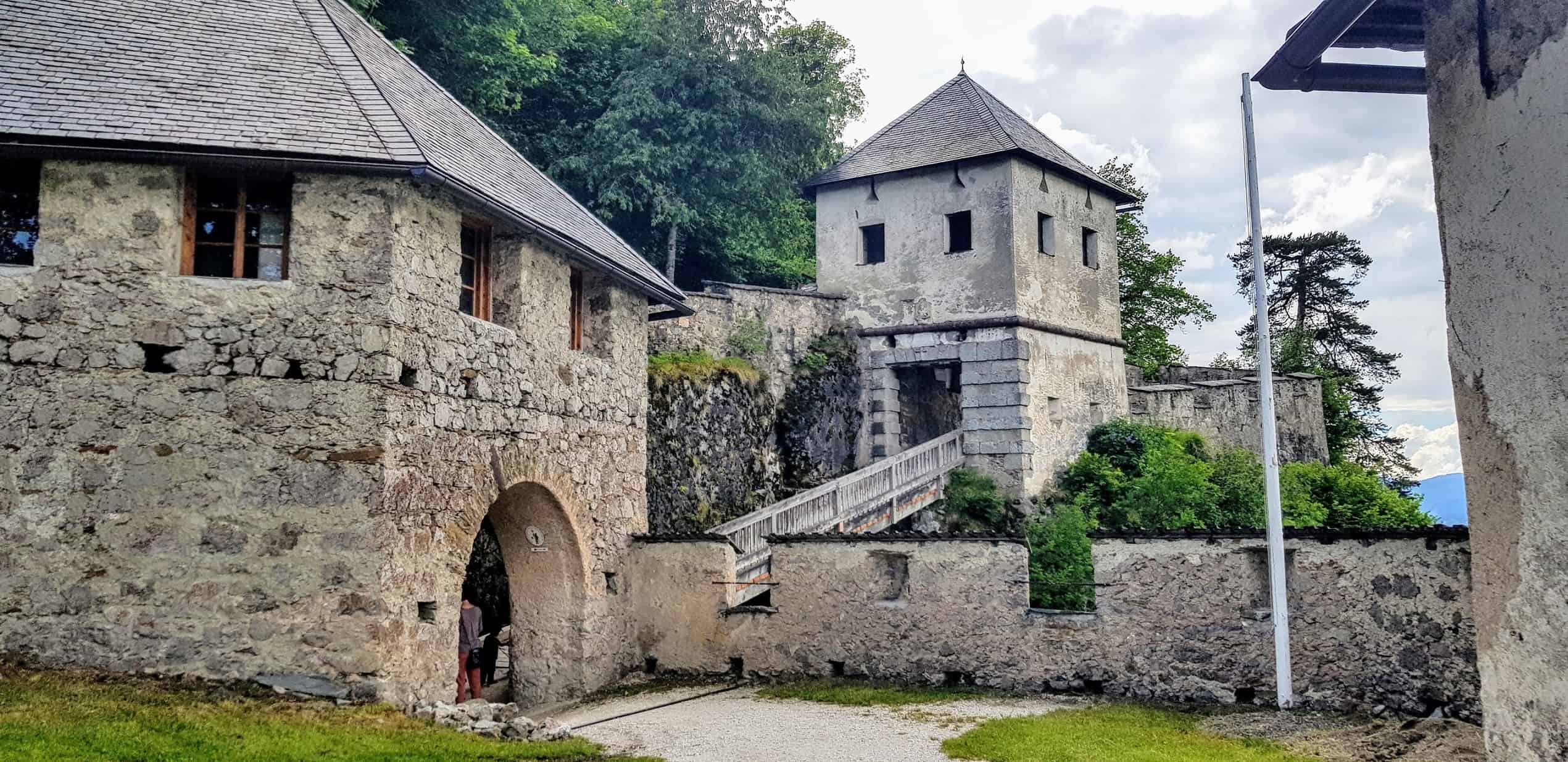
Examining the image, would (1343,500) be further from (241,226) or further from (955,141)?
(241,226)

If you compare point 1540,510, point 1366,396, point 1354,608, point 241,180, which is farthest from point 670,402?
point 1366,396

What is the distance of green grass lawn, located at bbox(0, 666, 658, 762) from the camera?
7898mm

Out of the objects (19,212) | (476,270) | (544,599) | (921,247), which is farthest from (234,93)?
(921,247)

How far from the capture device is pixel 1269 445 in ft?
42.0

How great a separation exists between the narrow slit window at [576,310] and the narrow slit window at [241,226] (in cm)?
444

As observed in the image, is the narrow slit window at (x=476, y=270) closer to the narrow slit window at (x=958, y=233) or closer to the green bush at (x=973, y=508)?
the green bush at (x=973, y=508)

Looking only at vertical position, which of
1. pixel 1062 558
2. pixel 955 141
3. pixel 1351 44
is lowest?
pixel 1062 558

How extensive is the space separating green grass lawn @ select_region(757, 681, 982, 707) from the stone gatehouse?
4.06 meters

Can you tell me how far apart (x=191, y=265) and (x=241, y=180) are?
88 centimetres

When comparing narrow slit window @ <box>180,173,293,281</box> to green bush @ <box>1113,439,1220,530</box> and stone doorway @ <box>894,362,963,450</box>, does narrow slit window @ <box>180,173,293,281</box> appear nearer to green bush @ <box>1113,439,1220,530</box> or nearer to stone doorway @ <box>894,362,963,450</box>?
stone doorway @ <box>894,362,963,450</box>

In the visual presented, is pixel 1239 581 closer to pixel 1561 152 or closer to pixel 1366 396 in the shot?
pixel 1561 152

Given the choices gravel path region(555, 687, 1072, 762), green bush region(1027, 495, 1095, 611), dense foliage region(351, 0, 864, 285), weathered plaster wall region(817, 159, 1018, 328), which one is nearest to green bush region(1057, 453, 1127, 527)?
green bush region(1027, 495, 1095, 611)

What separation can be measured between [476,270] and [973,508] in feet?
40.4

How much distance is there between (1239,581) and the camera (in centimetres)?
1213
